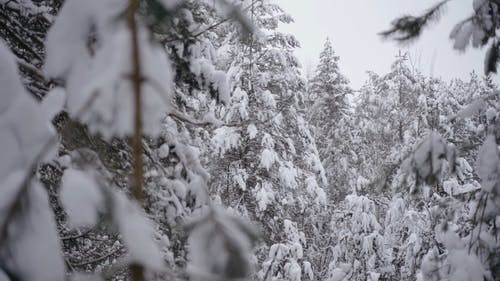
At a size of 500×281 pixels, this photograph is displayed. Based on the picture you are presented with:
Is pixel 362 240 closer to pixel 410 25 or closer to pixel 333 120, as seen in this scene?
pixel 333 120

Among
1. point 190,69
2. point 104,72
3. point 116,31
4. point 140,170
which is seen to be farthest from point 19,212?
point 190,69

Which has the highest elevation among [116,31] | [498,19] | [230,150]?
[230,150]

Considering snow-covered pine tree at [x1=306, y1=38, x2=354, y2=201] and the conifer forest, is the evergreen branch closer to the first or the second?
the conifer forest

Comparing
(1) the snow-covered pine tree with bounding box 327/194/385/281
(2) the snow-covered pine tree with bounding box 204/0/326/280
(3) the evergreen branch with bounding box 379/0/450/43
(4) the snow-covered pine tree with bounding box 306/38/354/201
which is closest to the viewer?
(3) the evergreen branch with bounding box 379/0/450/43

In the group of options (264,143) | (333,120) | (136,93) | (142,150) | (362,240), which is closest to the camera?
(136,93)

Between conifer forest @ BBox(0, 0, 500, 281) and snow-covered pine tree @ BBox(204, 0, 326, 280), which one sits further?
snow-covered pine tree @ BBox(204, 0, 326, 280)

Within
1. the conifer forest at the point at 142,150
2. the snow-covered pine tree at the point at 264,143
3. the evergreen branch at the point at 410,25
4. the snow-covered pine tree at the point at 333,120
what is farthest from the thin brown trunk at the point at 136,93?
the snow-covered pine tree at the point at 333,120

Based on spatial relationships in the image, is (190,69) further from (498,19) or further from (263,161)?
(263,161)

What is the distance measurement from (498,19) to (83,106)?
3546 millimetres

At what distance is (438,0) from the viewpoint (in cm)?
313

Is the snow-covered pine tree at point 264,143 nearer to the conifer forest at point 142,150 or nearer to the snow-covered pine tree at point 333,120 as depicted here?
the conifer forest at point 142,150

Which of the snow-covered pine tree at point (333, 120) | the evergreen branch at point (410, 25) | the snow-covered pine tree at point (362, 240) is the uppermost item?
the snow-covered pine tree at point (333, 120)

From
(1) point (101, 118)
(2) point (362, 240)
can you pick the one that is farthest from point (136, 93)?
(2) point (362, 240)

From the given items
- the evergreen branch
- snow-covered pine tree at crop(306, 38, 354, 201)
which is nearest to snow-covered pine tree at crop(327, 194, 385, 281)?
snow-covered pine tree at crop(306, 38, 354, 201)
